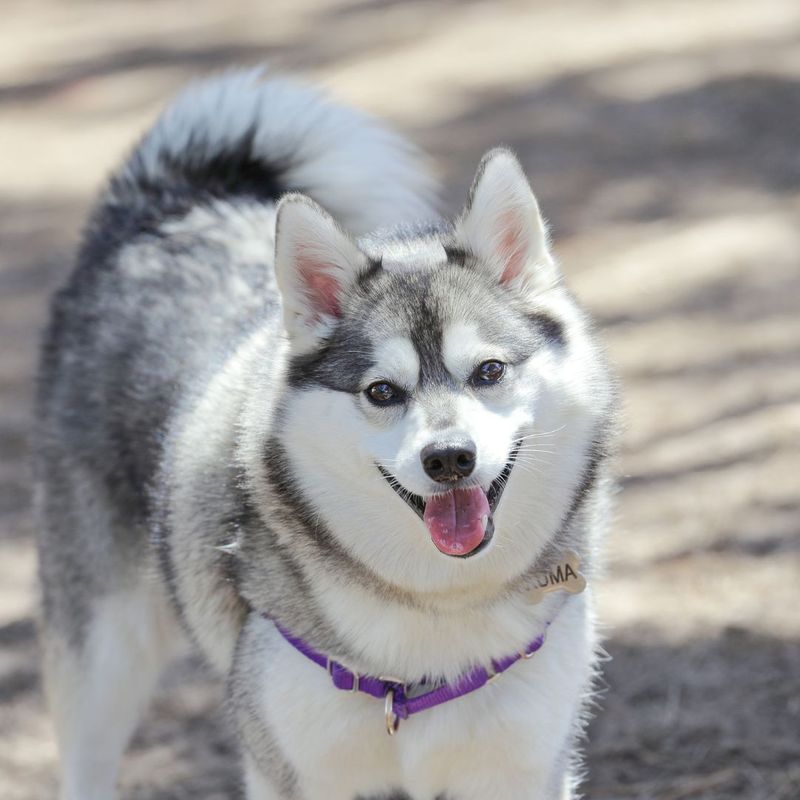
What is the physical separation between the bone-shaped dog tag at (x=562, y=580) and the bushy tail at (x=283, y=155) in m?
1.33

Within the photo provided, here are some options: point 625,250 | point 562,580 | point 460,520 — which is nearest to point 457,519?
point 460,520

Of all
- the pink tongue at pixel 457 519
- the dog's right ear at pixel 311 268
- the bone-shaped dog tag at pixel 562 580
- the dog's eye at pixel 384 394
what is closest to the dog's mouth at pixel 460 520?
the pink tongue at pixel 457 519

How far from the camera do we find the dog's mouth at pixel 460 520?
2539mm

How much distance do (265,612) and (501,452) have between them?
0.72 meters

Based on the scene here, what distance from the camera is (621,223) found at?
273 inches

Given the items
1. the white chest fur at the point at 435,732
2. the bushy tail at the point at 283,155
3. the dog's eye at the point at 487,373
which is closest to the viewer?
the dog's eye at the point at 487,373

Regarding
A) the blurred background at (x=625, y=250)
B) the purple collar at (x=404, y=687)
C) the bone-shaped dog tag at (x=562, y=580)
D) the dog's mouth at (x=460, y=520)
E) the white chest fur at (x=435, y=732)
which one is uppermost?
the dog's mouth at (x=460, y=520)

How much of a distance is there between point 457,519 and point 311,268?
647 millimetres

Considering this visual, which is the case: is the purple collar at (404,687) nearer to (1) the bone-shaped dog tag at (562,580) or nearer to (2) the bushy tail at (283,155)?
(1) the bone-shaped dog tag at (562,580)

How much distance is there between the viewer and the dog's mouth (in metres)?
2.54

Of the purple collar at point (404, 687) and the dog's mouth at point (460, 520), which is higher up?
the dog's mouth at point (460, 520)

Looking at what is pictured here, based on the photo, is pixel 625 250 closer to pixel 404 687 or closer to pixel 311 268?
pixel 311 268

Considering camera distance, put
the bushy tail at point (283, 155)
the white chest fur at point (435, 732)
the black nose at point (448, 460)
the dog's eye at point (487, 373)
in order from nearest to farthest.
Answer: the black nose at point (448, 460), the dog's eye at point (487, 373), the white chest fur at point (435, 732), the bushy tail at point (283, 155)

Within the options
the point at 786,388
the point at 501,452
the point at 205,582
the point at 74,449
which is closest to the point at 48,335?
the point at 74,449
